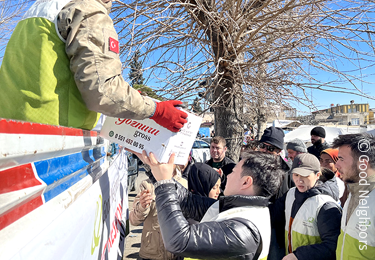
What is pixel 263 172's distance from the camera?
1.68 meters

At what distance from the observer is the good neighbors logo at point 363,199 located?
5.56 ft

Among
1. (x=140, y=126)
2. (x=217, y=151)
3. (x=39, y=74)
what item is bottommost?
(x=217, y=151)

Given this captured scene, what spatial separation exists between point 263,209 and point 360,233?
68cm

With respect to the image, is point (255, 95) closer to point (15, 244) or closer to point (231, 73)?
point (231, 73)

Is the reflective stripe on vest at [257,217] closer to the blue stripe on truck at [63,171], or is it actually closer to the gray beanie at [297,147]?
the blue stripe on truck at [63,171]

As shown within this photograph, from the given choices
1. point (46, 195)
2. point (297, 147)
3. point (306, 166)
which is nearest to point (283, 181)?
point (306, 166)

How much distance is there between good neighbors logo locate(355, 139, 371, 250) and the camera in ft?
5.56

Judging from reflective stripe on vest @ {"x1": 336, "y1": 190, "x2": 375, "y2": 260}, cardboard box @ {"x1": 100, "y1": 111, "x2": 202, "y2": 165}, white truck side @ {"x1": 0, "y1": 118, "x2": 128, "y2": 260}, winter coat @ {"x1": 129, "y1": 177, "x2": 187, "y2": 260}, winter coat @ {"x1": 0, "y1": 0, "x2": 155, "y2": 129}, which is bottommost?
winter coat @ {"x1": 129, "y1": 177, "x2": 187, "y2": 260}

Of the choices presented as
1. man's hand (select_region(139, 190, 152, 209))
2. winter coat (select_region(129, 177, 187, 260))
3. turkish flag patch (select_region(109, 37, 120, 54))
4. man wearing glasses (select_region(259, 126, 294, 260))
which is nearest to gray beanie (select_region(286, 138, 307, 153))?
man wearing glasses (select_region(259, 126, 294, 260))

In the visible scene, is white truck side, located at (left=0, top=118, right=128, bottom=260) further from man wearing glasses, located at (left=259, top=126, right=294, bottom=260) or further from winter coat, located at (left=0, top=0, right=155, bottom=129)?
man wearing glasses, located at (left=259, top=126, right=294, bottom=260)

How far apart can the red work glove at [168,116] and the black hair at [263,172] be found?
56 centimetres

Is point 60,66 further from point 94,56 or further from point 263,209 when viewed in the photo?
point 263,209

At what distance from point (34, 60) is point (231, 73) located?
311cm

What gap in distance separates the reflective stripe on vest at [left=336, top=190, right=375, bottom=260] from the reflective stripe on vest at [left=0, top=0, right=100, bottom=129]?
5.94 ft
